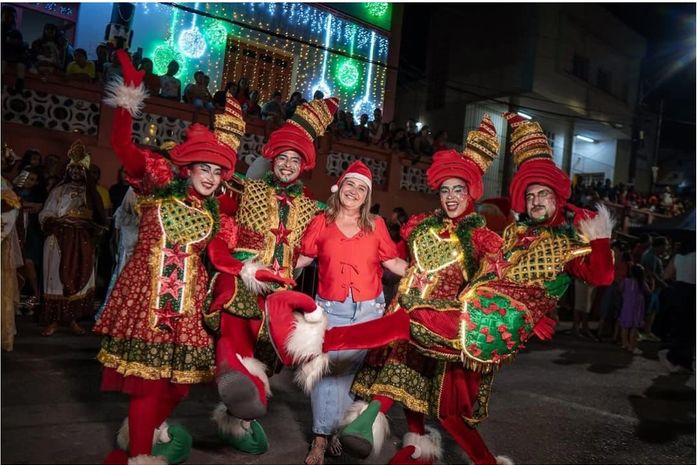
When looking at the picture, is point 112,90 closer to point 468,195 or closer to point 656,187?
point 468,195

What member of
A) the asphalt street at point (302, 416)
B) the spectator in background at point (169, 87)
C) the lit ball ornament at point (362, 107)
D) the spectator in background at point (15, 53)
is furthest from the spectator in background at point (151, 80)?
the lit ball ornament at point (362, 107)

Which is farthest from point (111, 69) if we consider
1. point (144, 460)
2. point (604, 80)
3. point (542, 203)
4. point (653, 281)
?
point (604, 80)

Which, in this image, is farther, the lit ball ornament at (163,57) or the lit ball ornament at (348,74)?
the lit ball ornament at (348,74)

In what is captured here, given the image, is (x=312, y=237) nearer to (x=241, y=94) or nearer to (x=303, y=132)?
(x=303, y=132)

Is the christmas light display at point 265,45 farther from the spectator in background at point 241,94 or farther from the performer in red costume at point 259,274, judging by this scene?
the performer in red costume at point 259,274

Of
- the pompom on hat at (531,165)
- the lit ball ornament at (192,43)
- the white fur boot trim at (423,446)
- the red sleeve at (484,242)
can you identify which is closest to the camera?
the pompom on hat at (531,165)

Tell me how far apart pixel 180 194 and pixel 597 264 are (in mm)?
2378

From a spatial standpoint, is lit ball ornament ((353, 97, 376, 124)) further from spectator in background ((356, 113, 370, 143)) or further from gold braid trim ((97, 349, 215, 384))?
gold braid trim ((97, 349, 215, 384))

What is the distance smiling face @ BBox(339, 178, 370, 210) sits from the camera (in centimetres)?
380

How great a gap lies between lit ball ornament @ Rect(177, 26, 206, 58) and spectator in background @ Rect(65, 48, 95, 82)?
3458 millimetres

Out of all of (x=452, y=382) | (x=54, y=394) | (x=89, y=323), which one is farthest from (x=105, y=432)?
(x=89, y=323)

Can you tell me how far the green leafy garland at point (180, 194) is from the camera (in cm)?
319

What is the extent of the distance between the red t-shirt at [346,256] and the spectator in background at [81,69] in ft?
22.9

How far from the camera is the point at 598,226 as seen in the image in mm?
3084
